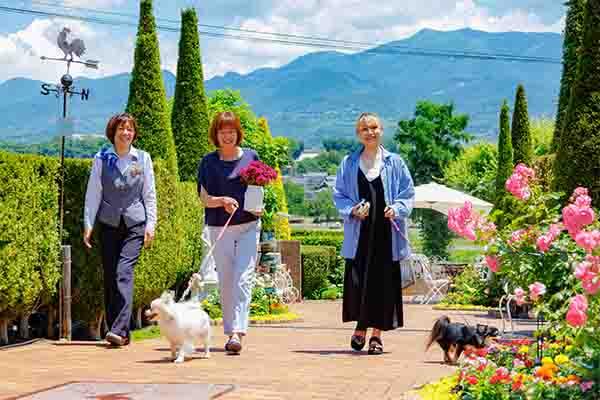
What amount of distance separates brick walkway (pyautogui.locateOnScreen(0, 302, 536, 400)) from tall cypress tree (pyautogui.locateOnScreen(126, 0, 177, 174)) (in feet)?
19.5

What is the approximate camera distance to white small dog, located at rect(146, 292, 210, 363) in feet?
23.5

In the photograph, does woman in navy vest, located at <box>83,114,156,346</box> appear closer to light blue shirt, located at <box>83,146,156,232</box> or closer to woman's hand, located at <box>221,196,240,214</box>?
light blue shirt, located at <box>83,146,156,232</box>

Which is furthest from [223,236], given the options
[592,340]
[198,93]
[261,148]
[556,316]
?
[261,148]

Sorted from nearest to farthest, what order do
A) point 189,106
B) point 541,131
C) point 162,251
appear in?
point 162,251 → point 189,106 → point 541,131

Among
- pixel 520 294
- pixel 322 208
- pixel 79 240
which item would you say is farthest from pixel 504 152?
pixel 322 208

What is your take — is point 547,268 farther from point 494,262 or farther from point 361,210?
point 361,210

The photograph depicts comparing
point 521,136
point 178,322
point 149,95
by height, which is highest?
point 521,136

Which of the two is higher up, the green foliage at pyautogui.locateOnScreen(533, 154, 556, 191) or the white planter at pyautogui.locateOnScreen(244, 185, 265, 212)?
the green foliage at pyautogui.locateOnScreen(533, 154, 556, 191)

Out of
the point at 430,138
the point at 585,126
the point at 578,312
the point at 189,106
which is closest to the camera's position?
the point at 578,312

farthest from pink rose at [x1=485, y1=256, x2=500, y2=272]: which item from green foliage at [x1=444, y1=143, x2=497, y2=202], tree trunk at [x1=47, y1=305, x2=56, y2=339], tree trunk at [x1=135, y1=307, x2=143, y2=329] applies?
green foliage at [x1=444, y1=143, x2=497, y2=202]

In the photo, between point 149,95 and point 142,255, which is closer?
point 142,255

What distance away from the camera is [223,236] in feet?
26.7

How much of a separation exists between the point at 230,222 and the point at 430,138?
91295 millimetres

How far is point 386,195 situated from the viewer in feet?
26.9
